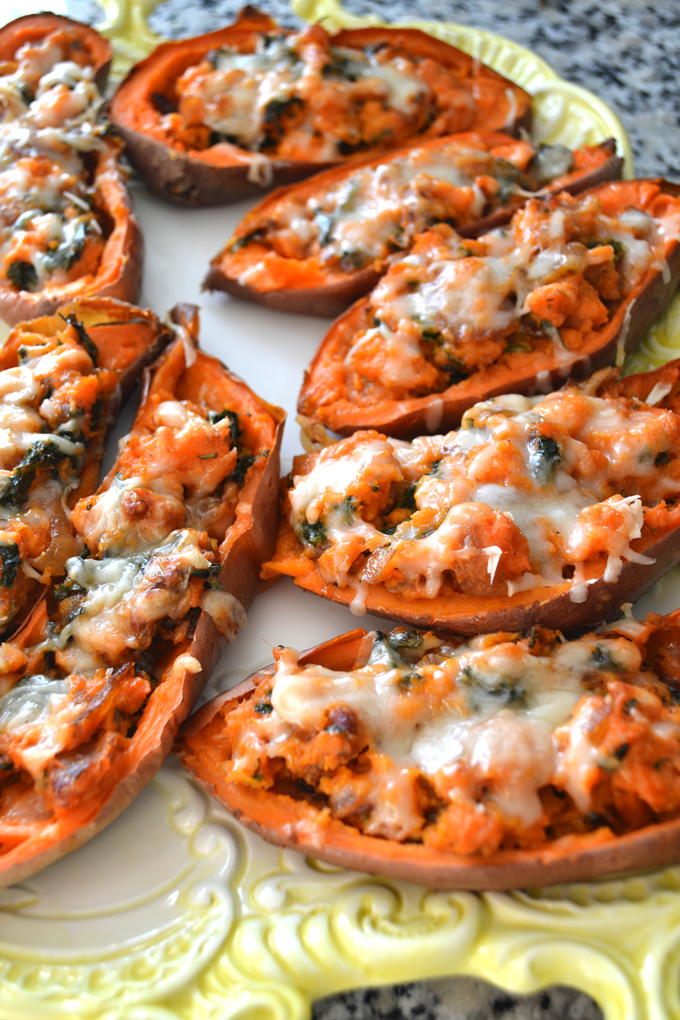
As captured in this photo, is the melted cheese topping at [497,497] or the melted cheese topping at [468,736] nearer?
the melted cheese topping at [468,736]

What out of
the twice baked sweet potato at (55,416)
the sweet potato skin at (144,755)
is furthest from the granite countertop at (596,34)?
the sweet potato skin at (144,755)

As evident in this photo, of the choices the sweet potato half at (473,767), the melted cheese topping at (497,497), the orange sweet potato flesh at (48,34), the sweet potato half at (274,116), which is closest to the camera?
the sweet potato half at (473,767)

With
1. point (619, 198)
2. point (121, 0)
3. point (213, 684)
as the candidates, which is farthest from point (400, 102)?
point (213, 684)

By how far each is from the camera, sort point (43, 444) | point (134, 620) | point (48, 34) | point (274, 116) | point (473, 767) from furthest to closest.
Result: point (48, 34), point (274, 116), point (43, 444), point (134, 620), point (473, 767)

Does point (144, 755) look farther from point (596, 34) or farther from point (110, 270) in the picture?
point (596, 34)

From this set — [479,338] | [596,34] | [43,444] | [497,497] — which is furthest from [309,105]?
[497,497]

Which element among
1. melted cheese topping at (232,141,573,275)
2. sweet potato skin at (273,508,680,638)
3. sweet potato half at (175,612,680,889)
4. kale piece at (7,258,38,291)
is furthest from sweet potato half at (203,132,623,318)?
sweet potato half at (175,612,680,889)

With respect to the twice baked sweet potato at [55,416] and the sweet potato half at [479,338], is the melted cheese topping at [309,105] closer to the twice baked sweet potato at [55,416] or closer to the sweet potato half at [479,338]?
the sweet potato half at [479,338]
